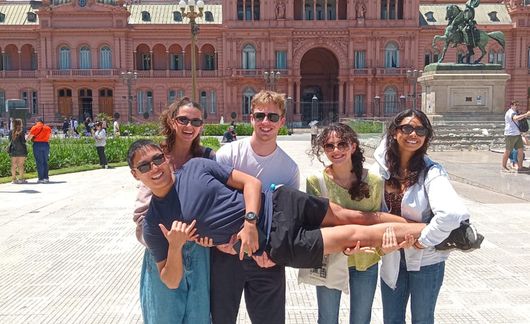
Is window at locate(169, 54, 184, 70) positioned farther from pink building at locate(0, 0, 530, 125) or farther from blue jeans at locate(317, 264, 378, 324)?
blue jeans at locate(317, 264, 378, 324)

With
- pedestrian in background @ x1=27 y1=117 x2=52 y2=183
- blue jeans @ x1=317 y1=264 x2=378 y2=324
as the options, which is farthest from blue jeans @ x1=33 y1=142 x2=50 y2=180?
blue jeans @ x1=317 y1=264 x2=378 y2=324

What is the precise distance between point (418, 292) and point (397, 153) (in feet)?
3.23

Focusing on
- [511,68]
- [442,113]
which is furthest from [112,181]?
[511,68]

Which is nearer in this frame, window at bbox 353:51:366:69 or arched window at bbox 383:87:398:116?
window at bbox 353:51:366:69

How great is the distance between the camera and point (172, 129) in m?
4.25

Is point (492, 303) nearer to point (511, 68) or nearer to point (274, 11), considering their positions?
point (274, 11)

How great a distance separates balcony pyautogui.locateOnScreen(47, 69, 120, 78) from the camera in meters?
54.7

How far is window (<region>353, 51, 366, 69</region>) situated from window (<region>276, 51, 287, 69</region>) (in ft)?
22.6

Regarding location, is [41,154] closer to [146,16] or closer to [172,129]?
[172,129]

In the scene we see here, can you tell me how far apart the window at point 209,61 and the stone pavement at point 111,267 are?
1814 inches

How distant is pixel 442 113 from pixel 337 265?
76.4 feet

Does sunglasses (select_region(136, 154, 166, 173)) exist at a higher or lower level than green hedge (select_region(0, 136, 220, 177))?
higher

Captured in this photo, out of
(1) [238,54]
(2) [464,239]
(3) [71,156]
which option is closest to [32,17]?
(1) [238,54]

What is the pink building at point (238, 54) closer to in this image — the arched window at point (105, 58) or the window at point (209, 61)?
the arched window at point (105, 58)
